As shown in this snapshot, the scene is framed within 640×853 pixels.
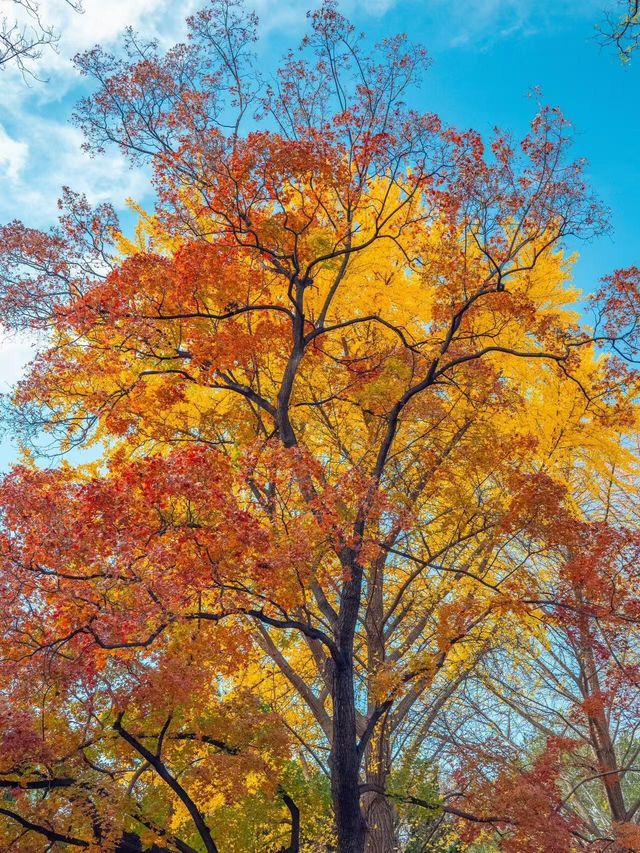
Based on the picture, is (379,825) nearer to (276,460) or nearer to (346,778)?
(346,778)

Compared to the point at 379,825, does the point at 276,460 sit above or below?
above

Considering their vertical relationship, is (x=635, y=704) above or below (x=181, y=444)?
below

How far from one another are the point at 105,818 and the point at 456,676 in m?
6.00

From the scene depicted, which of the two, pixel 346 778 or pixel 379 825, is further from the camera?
pixel 379 825

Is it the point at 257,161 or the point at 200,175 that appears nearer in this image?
the point at 257,161

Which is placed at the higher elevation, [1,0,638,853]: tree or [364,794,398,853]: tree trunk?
[1,0,638,853]: tree

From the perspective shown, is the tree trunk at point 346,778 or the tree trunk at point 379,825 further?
the tree trunk at point 379,825

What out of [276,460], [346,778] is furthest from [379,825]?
[276,460]

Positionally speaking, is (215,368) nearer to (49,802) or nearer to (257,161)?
(257,161)

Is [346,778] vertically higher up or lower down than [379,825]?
higher up

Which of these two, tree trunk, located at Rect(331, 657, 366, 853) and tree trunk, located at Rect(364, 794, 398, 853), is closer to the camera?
tree trunk, located at Rect(331, 657, 366, 853)

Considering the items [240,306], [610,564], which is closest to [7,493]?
[240,306]

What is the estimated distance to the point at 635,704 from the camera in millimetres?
11570

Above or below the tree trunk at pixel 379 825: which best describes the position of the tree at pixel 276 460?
above
